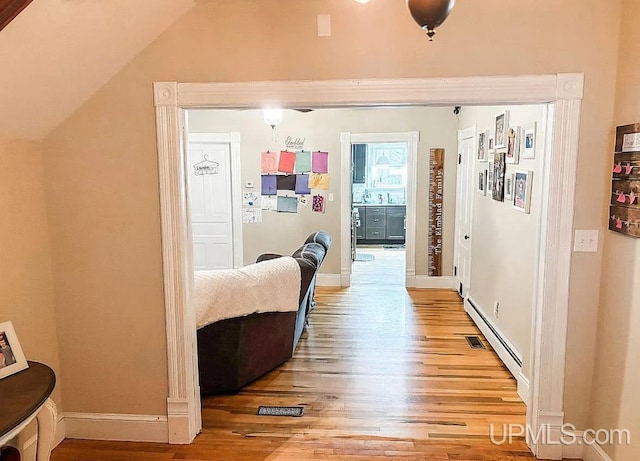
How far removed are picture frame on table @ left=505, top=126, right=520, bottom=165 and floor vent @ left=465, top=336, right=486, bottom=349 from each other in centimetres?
168

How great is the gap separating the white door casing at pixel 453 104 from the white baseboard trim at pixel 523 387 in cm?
51

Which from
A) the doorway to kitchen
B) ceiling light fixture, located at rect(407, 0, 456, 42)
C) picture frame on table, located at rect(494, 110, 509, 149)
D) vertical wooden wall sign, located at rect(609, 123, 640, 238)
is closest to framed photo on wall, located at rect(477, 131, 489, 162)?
picture frame on table, located at rect(494, 110, 509, 149)

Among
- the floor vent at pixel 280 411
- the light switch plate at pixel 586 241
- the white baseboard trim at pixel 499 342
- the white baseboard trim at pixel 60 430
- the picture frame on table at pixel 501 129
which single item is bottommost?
the floor vent at pixel 280 411

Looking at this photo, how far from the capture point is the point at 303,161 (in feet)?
20.7

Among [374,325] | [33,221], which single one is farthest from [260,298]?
[374,325]

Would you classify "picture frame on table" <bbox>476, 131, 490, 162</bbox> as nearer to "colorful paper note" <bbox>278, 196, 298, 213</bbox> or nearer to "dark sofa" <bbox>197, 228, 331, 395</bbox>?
"dark sofa" <bbox>197, 228, 331, 395</bbox>

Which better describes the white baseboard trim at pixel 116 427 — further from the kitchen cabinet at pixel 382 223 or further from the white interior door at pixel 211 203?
the kitchen cabinet at pixel 382 223

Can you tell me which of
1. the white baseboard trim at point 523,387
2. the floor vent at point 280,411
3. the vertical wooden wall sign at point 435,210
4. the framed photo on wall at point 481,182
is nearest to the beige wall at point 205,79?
the white baseboard trim at point 523,387

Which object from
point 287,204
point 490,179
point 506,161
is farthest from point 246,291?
point 287,204

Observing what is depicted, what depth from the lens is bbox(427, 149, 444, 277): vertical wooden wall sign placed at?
6.22 meters

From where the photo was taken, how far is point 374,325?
16.1 feet

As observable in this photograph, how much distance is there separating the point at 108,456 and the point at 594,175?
3.09 metres

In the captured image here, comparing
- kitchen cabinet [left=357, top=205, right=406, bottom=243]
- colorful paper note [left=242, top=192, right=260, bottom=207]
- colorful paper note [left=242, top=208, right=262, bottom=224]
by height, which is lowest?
kitchen cabinet [left=357, top=205, right=406, bottom=243]

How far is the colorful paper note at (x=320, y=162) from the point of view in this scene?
6305 mm
